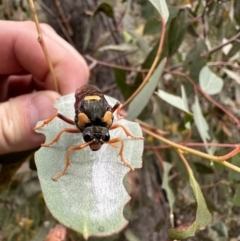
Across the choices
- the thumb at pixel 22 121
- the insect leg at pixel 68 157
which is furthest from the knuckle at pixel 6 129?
the insect leg at pixel 68 157

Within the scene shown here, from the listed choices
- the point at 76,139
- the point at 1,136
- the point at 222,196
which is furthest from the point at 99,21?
the point at 76,139

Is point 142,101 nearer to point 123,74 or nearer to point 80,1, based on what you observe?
point 123,74

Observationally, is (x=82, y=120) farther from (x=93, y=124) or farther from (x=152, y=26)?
(x=152, y=26)

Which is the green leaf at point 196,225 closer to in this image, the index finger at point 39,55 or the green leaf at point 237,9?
the index finger at point 39,55

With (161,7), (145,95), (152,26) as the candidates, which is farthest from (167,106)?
(161,7)

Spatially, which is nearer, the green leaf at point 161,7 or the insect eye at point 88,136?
the insect eye at point 88,136

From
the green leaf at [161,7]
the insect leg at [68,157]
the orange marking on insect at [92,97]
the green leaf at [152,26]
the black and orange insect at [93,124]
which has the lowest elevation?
the green leaf at [152,26]

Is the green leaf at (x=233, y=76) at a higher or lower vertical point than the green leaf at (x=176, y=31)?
lower

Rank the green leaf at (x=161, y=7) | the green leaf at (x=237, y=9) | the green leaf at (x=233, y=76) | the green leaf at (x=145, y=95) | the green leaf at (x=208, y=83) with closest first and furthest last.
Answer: the green leaf at (x=161, y=7)
the green leaf at (x=145, y=95)
the green leaf at (x=208, y=83)
the green leaf at (x=237, y=9)
the green leaf at (x=233, y=76)
